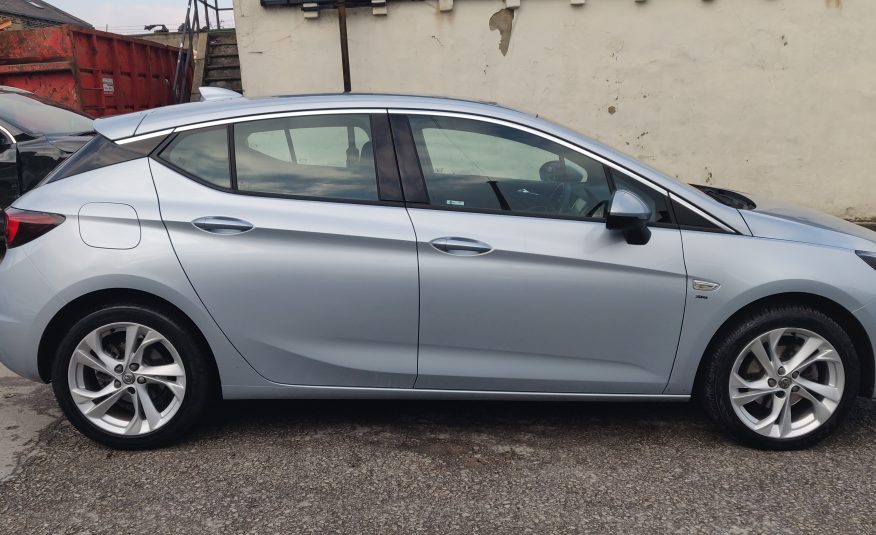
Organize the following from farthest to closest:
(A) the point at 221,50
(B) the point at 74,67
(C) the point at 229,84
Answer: (A) the point at 221,50, (C) the point at 229,84, (B) the point at 74,67

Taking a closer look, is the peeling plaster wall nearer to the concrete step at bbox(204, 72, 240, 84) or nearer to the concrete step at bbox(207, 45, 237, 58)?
the concrete step at bbox(204, 72, 240, 84)

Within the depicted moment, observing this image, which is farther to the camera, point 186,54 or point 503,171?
point 186,54

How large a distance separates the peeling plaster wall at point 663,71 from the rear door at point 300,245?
5.61 m

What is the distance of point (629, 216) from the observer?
3.22 metres

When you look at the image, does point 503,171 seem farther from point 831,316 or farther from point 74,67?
point 74,67

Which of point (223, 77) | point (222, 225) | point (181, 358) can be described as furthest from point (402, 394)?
point (223, 77)

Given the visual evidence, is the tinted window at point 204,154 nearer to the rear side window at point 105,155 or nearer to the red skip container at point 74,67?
the rear side window at point 105,155

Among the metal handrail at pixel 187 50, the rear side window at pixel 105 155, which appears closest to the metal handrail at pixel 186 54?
the metal handrail at pixel 187 50

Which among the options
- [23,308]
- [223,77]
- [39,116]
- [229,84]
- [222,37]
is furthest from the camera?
[222,37]

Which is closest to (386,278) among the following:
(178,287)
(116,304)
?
(178,287)

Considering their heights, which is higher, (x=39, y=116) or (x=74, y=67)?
(x=74, y=67)

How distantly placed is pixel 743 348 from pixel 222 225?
2348 mm

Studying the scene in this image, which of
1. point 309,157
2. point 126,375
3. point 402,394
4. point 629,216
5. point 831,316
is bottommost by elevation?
point 402,394

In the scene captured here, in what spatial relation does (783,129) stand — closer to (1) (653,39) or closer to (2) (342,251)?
(1) (653,39)
